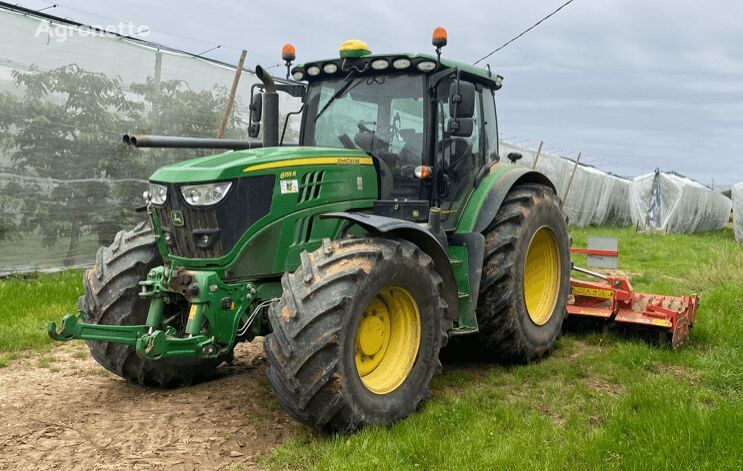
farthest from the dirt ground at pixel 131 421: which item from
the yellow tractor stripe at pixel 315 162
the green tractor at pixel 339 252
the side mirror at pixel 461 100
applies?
the side mirror at pixel 461 100

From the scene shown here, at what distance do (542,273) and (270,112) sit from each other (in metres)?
2.83

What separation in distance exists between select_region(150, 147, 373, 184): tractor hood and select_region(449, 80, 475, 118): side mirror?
0.83 m

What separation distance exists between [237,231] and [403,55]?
5.99 feet

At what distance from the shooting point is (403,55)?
17.2 ft

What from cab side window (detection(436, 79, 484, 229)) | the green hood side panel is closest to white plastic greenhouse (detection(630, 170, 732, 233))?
cab side window (detection(436, 79, 484, 229))

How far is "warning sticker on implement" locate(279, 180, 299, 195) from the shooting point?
4.66 m

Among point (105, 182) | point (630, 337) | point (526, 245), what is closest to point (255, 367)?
point (526, 245)

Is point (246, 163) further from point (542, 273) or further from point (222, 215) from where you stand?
point (542, 273)

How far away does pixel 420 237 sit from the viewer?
4.82m

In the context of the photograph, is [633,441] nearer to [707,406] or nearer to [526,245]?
[707,406]

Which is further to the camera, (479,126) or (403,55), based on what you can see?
(479,126)

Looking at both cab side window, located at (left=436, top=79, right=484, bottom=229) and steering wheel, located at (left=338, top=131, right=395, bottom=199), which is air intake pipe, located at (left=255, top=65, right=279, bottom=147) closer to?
steering wheel, located at (left=338, top=131, right=395, bottom=199)

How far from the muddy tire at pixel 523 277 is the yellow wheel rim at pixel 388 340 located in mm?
1185

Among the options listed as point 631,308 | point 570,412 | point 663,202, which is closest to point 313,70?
point 570,412
